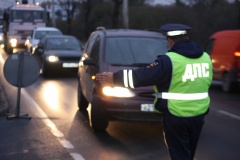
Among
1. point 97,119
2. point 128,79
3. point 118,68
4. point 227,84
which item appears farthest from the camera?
point 227,84

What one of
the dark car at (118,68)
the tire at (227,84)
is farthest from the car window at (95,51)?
the tire at (227,84)

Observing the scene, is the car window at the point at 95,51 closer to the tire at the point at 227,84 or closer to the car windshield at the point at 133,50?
the car windshield at the point at 133,50

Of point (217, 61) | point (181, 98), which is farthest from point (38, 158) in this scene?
point (217, 61)

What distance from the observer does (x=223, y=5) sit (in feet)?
121

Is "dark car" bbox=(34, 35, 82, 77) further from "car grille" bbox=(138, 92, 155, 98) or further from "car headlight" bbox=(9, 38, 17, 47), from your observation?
"car headlight" bbox=(9, 38, 17, 47)

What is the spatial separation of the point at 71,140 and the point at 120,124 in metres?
1.64

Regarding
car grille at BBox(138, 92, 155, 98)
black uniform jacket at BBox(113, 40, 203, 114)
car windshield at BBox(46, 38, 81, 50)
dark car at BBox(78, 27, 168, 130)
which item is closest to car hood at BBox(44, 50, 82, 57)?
car windshield at BBox(46, 38, 81, 50)

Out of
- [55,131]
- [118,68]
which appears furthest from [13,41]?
[118,68]

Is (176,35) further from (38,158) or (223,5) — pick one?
(223,5)

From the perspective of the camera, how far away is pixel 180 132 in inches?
179

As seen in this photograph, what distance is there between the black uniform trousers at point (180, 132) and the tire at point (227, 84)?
11.3m

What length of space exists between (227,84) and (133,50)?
6918 mm

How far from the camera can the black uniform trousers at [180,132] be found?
4535 mm

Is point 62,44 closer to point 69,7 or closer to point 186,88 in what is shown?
point 186,88
